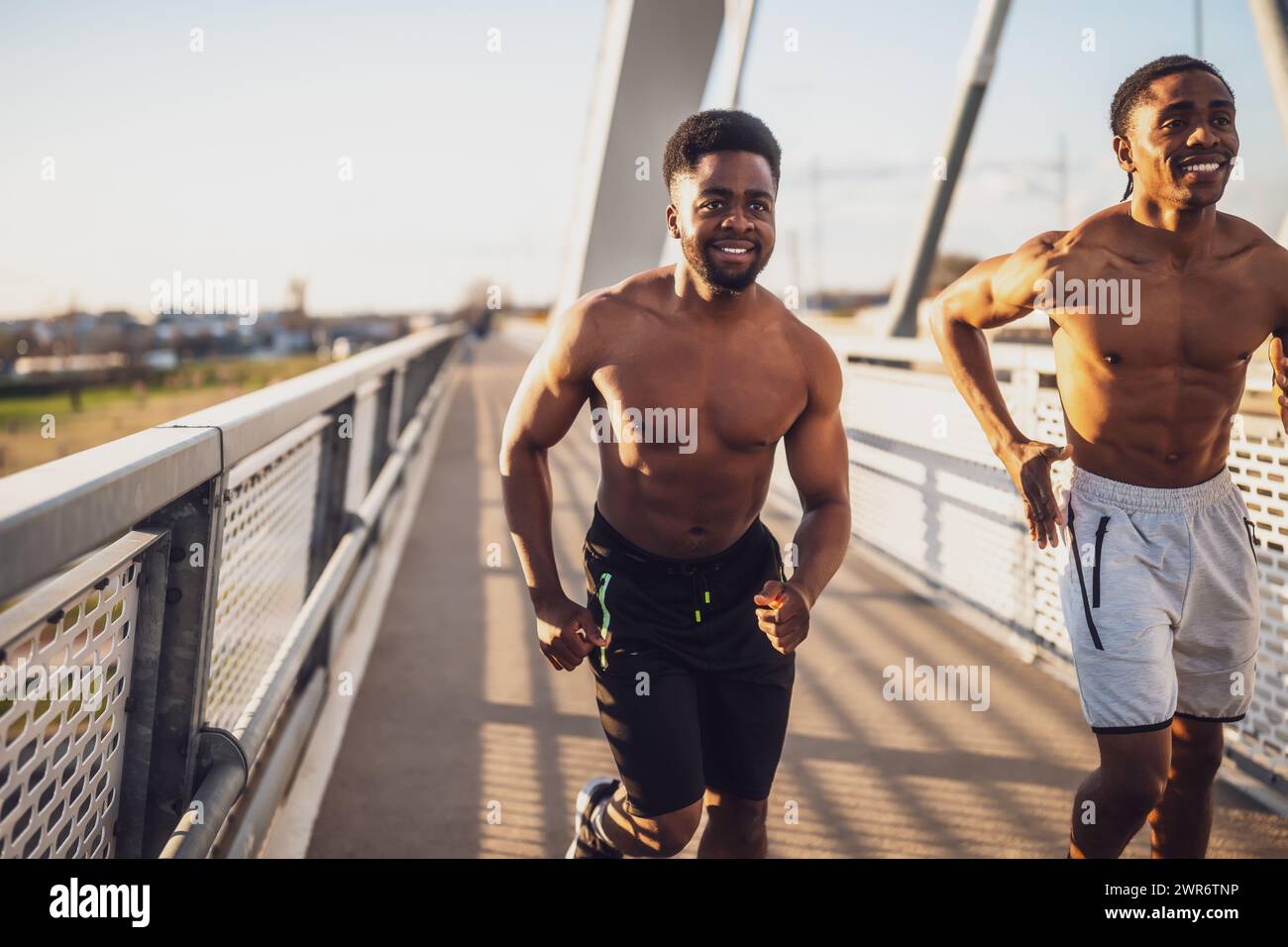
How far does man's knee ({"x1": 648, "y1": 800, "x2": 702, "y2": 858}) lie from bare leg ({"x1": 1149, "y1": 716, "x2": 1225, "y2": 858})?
1.29 m

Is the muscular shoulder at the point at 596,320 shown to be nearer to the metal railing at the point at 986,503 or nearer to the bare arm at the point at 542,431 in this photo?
the bare arm at the point at 542,431

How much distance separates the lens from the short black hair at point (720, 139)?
8.08 feet

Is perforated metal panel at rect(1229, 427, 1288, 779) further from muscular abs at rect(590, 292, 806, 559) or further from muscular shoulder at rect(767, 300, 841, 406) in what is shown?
muscular abs at rect(590, 292, 806, 559)

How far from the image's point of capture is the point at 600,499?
110 inches

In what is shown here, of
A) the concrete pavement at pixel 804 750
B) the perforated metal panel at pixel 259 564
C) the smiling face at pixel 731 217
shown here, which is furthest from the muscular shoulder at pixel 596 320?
the concrete pavement at pixel 804 750

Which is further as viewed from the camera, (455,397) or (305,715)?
(455,397)

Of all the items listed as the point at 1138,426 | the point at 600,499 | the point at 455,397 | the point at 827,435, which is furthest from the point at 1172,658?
the point at 455,397

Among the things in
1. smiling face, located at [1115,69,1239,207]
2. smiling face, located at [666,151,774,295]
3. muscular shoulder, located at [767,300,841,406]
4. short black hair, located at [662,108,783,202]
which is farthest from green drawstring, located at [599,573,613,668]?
smiling face, located at [1115,69,1239,207]

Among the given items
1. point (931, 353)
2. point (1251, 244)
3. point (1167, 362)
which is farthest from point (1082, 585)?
point (931, 353)

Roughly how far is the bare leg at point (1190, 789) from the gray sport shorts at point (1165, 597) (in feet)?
0.22
